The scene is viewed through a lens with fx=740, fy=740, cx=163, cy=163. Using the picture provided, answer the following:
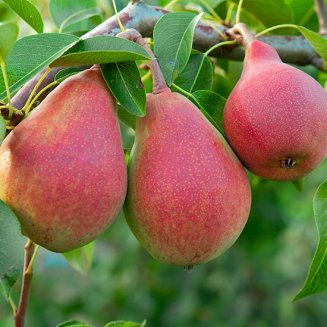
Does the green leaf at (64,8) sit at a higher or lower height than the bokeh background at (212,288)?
higher

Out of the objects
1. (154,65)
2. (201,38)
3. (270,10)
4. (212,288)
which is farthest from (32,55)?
(212,288)

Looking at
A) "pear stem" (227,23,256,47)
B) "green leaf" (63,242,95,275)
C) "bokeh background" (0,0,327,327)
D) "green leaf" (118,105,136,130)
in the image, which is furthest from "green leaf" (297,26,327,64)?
"bokeh background" (0,0,327,327)

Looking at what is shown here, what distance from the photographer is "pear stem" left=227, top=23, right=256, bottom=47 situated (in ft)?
4.20

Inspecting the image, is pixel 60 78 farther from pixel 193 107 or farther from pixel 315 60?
pixel 315 60

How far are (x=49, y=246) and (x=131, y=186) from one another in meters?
0.14

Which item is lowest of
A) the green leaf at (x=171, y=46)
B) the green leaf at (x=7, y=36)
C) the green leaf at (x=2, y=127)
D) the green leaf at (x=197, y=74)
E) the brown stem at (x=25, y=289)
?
the brown stem at (x=25, y=289)

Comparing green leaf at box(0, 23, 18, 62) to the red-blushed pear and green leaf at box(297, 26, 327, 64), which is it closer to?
the red-blushed pear

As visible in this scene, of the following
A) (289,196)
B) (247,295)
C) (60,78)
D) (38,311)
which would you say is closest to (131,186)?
(60,78)

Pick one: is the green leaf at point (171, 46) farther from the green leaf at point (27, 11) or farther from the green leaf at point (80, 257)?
the green leaf at point (80, 257)

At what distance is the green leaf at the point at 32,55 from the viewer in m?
1.04

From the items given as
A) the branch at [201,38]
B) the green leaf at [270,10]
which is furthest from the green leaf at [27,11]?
the green leaf at [270,10]

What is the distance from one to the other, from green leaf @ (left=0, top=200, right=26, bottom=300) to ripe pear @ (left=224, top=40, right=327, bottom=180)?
1.19 ft

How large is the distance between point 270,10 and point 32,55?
64cm

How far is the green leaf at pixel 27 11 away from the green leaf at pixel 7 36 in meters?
0.21
